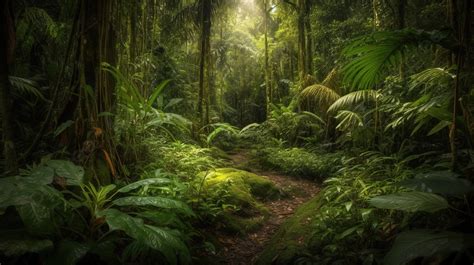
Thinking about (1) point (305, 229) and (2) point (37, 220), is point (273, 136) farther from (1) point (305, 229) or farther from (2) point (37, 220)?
(2) point (37, 220)

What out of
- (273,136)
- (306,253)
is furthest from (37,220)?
(273,136)

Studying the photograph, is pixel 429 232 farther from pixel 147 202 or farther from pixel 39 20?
pixel 39 20

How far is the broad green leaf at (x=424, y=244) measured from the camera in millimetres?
1876

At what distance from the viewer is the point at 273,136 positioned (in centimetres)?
1156

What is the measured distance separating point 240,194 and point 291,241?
5.20 ft

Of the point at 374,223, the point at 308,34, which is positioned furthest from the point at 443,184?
the point at 308,34

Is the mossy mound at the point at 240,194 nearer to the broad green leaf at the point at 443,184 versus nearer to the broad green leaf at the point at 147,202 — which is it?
the broad green leaf at the point at 147,202

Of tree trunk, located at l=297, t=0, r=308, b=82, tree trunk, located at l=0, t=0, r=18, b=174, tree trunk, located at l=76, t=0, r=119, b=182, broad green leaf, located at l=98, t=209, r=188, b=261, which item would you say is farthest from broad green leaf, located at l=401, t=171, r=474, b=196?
tree trunk, located at l=297, t=0, r=308, b=82

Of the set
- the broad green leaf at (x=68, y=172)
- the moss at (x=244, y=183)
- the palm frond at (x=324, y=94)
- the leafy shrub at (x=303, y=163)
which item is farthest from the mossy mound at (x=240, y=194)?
the palm frond at (x=324, y=94)

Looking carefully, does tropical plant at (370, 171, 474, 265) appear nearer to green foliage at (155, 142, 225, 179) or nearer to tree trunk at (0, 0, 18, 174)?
tree trunk at (0, 0, 18, 174)

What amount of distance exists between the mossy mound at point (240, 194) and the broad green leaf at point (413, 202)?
2173 millimetres

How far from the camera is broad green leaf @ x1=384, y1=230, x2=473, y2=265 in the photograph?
73.9 inches

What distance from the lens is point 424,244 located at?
1.97 m

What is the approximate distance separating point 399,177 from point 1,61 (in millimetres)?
4082
